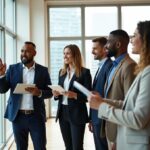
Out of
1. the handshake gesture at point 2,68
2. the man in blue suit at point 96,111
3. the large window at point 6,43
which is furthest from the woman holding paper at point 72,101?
the large window at point 6,43

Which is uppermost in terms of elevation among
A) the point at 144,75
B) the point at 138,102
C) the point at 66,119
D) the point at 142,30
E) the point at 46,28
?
the point at 46,28

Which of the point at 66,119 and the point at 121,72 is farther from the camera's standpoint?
the point at 66,119

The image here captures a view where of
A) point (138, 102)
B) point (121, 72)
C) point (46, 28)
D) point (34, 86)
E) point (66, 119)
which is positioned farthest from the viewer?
point (46, 28)

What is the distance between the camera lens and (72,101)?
3.36 meters

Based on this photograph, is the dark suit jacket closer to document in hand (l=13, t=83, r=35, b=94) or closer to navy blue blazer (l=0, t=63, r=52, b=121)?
navy blue blazer (l=0, t=63, r=52, b=121)

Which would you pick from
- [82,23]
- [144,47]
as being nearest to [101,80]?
[144,47]

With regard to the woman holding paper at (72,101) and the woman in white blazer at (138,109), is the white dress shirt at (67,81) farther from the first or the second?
the woman in white blazer at (138,109)

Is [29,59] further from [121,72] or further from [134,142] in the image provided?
[134,142]

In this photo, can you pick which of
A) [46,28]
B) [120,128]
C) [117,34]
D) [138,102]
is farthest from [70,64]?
[46,28]

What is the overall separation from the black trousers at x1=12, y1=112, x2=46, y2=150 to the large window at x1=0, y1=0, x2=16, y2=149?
7.06ft

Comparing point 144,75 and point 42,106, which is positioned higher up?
point 144,75

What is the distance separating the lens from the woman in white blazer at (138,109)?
1.56m

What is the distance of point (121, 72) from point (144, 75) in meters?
0.80

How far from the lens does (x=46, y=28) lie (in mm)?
8438
